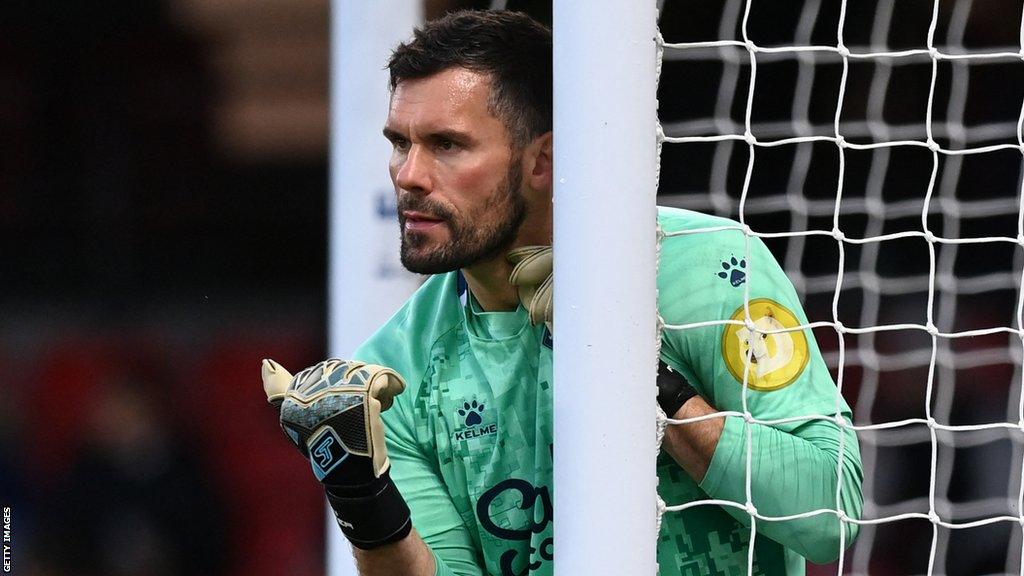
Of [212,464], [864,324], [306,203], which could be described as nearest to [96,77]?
[306,203]

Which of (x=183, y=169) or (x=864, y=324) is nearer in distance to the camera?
(x=864, y=324)

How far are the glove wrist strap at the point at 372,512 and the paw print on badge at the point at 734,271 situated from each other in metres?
0.41

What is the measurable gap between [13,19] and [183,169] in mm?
582

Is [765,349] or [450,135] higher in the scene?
[450,135]

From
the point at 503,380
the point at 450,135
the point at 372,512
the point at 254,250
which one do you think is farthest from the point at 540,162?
the point at 254,250

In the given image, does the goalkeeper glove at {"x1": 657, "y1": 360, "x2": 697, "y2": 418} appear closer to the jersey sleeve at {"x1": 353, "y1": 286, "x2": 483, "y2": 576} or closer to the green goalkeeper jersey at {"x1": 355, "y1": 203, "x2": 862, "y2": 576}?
the green goalkeeper jersey at {"x1": 355, "y1": 203, "x2": 862, "y2": 576}

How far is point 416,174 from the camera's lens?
5.22 ft

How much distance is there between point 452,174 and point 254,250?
2178mm

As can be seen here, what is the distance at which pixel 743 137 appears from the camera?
139 centimetres

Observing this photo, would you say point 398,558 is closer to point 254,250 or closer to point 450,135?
point 450,135

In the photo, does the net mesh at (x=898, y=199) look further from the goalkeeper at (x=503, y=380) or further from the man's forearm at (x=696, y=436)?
the man's forearm at (x=696, y=436)

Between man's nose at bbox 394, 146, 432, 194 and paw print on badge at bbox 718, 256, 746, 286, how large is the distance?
0.34m

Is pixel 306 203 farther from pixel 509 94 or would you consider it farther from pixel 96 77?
pixel 509 94

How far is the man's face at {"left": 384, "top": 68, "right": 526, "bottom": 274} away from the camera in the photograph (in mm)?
1595
